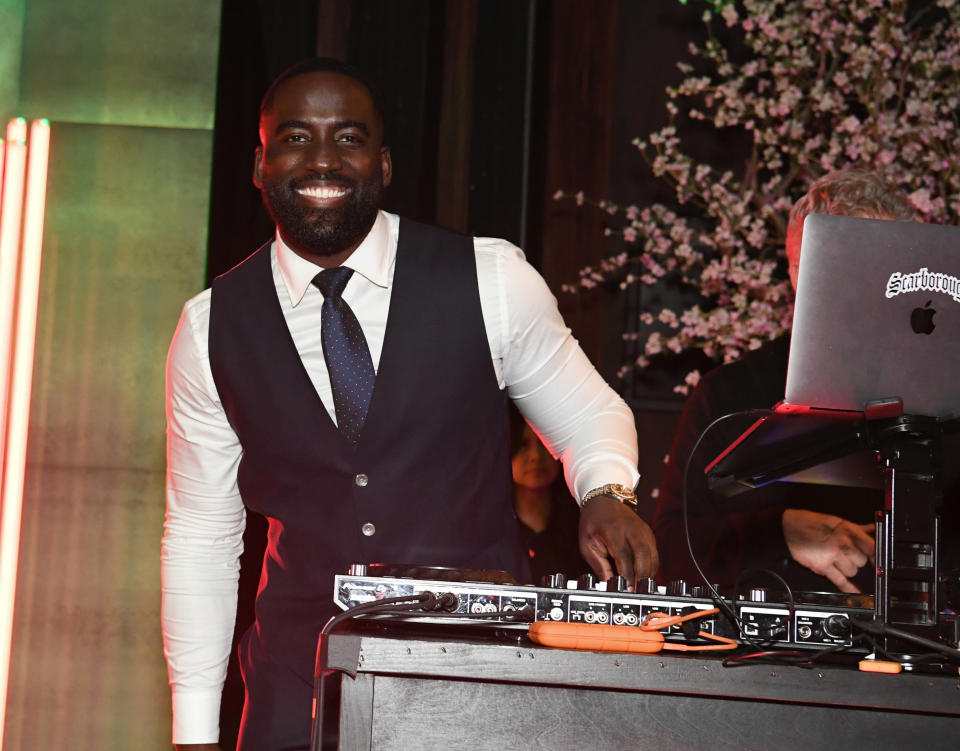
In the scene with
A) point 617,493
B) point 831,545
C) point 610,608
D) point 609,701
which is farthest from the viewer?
point 831,545

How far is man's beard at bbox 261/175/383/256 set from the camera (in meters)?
1.89

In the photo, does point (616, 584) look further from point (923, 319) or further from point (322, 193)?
point (322, 193)

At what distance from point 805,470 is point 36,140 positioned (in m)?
1.99

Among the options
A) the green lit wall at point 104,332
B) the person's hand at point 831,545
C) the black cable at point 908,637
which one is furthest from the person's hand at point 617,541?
the green lit wall at point 104,332

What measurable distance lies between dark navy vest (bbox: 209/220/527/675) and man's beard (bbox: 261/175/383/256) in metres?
0.11

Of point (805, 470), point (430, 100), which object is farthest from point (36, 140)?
point (805, 470)

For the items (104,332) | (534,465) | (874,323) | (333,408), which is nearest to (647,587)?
(874,323)

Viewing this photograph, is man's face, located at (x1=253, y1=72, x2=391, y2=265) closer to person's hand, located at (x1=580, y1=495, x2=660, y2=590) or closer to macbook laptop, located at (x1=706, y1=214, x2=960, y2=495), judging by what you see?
person's hand, located at (x1=580, y1=495, x2=660, y2=590)

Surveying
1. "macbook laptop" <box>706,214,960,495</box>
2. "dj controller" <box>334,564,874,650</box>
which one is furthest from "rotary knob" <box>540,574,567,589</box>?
"macbook laptop" <box>706,214,960,495</box>

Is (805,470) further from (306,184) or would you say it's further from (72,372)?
(72,372)

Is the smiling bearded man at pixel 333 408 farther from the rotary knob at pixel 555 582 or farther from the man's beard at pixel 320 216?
the rotary knob at pixel 555 582

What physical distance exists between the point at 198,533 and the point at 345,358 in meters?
0.38

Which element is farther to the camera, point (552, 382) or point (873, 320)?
point (552, 382)

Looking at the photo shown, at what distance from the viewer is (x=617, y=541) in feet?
4.96
